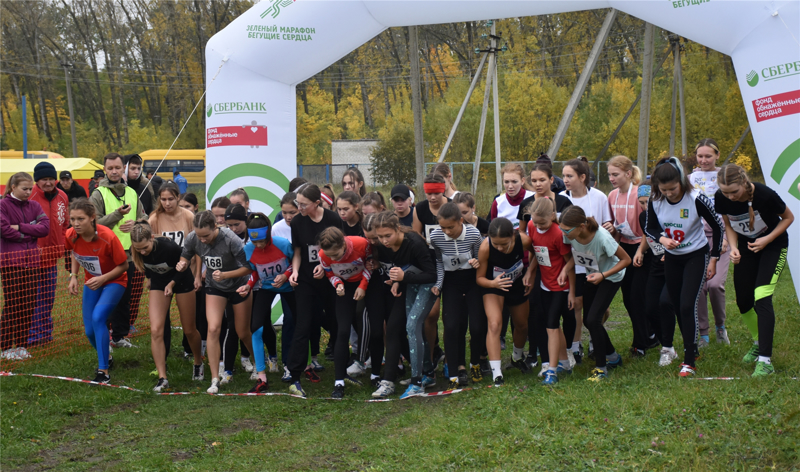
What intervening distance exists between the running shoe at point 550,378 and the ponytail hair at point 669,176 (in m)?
1.72

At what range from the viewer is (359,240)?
19.4 feet

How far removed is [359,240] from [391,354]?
42.4 inches

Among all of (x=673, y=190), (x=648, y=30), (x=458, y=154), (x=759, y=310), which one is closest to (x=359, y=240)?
(x=673, y=190)

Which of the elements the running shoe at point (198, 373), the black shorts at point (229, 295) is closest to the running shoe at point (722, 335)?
the black shorts at point (229, 295)

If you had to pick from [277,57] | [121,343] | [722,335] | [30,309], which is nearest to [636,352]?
[722,335]

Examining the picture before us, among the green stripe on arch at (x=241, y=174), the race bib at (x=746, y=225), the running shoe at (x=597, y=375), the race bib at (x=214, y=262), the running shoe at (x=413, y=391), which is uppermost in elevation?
the green stripe on arch at (x=241, y=174)

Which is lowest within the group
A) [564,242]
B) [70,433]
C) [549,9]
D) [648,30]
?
[70,433]

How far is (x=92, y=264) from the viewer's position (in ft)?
20.9

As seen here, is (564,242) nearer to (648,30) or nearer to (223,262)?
(223,262)

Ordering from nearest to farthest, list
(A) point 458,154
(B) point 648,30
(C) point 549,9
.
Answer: (C) point 549,9, (B) point 648,30, (A) point 458,154

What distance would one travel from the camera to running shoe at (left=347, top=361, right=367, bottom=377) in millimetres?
6707

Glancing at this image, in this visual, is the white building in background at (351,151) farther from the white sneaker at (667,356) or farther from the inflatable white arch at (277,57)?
the white sneaker at (667,356)

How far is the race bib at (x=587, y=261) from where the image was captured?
549 centimetres

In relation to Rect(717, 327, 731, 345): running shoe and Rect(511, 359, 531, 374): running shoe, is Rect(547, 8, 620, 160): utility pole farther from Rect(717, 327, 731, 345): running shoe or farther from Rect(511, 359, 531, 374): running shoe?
Rect(511, 359, 531, 374): running shoe
